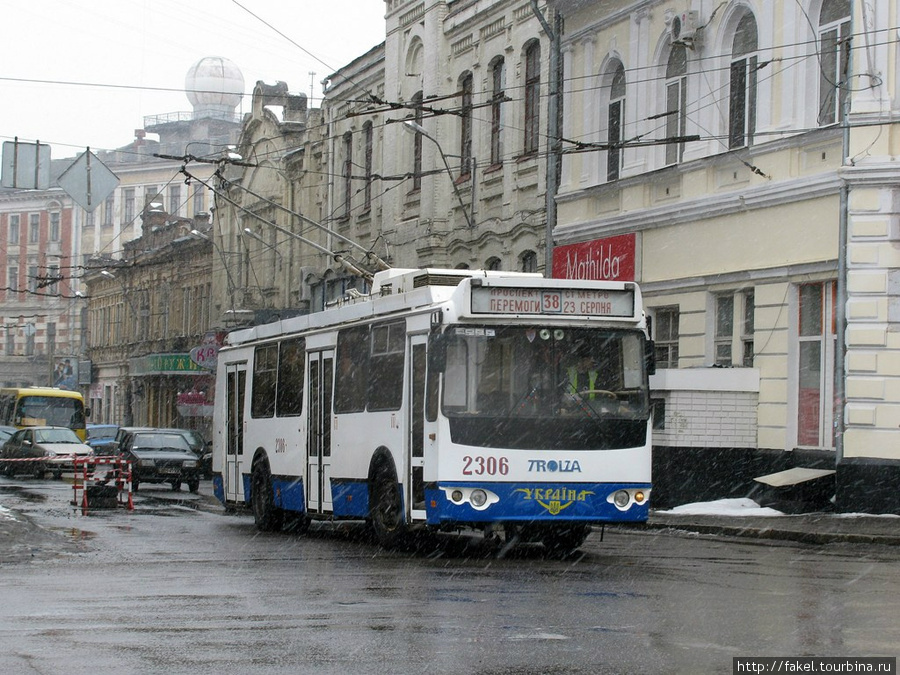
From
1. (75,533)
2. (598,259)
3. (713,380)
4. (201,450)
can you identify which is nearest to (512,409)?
(75,533)

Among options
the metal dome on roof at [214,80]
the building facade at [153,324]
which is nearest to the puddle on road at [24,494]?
the building facade at [153,324]

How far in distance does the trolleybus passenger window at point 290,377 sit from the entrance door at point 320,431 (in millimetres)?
409

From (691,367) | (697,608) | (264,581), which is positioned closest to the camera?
(697,608)

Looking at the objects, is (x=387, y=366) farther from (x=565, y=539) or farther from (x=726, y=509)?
(x=726, y=509)

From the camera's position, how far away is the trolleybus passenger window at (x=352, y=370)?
17953mm

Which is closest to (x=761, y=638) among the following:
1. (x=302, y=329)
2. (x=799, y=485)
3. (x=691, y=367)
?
(x=302, y=329)

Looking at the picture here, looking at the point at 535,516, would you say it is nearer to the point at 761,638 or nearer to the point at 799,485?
the point at 761,638

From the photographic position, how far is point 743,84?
2561cm

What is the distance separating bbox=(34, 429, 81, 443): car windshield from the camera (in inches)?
1671

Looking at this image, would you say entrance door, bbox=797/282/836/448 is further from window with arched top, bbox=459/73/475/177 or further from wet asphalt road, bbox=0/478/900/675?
window with arched top, bbox=459/73/475/177

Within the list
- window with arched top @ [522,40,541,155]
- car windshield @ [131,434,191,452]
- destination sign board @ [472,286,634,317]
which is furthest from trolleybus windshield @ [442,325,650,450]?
car windshield @ [131,434,191,452]

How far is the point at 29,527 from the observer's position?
19875mm

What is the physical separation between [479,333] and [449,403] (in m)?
0.77

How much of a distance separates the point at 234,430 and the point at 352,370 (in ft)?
17.6
